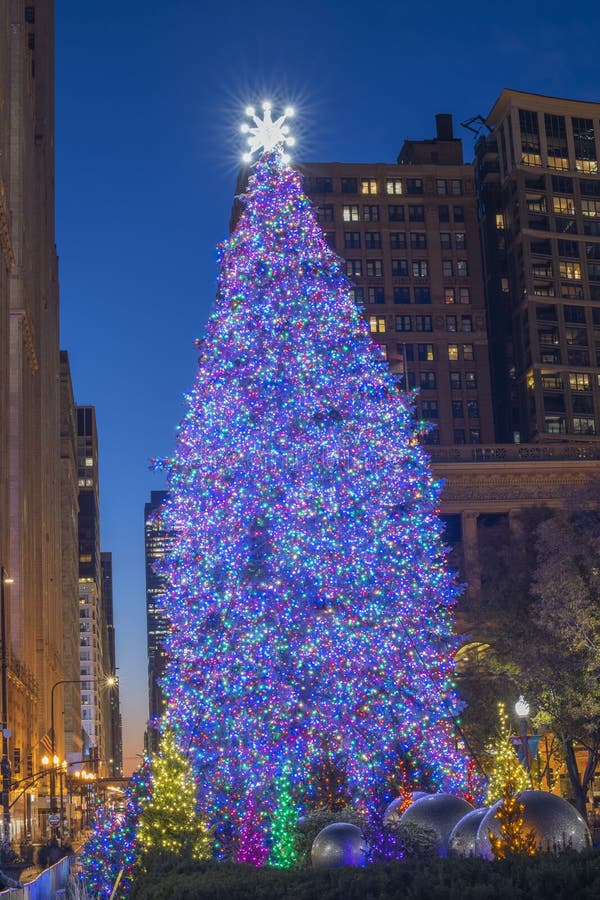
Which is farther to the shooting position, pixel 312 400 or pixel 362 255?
pixel 362 255

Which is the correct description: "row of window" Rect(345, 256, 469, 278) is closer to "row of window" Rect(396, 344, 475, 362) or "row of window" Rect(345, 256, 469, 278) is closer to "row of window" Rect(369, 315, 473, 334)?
"row of window" Rect(369, 315, 473, 334)

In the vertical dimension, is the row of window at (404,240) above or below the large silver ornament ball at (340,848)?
above

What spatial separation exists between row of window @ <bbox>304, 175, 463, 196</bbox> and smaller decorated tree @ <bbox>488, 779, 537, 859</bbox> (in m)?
111

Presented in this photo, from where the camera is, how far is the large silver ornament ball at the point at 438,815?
57.7ft

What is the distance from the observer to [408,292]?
12450cm

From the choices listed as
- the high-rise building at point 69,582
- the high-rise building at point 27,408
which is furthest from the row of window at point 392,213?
the high-rise building at point 69,582

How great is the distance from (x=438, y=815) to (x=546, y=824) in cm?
379

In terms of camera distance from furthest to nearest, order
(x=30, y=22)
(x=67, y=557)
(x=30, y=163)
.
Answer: (x=67, y=557)
(x=30, y=22)
(x=30, y=163)

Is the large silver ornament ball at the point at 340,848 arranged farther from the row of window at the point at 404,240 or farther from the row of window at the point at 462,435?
the row of window at the point at 404,240

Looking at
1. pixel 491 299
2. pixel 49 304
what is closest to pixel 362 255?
pixel 491 299

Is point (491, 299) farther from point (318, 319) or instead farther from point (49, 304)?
point (318, 319)

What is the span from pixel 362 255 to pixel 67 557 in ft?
189

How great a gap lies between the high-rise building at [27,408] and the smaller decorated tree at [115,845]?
19.0m

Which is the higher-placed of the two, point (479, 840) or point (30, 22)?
point (30, 22)
